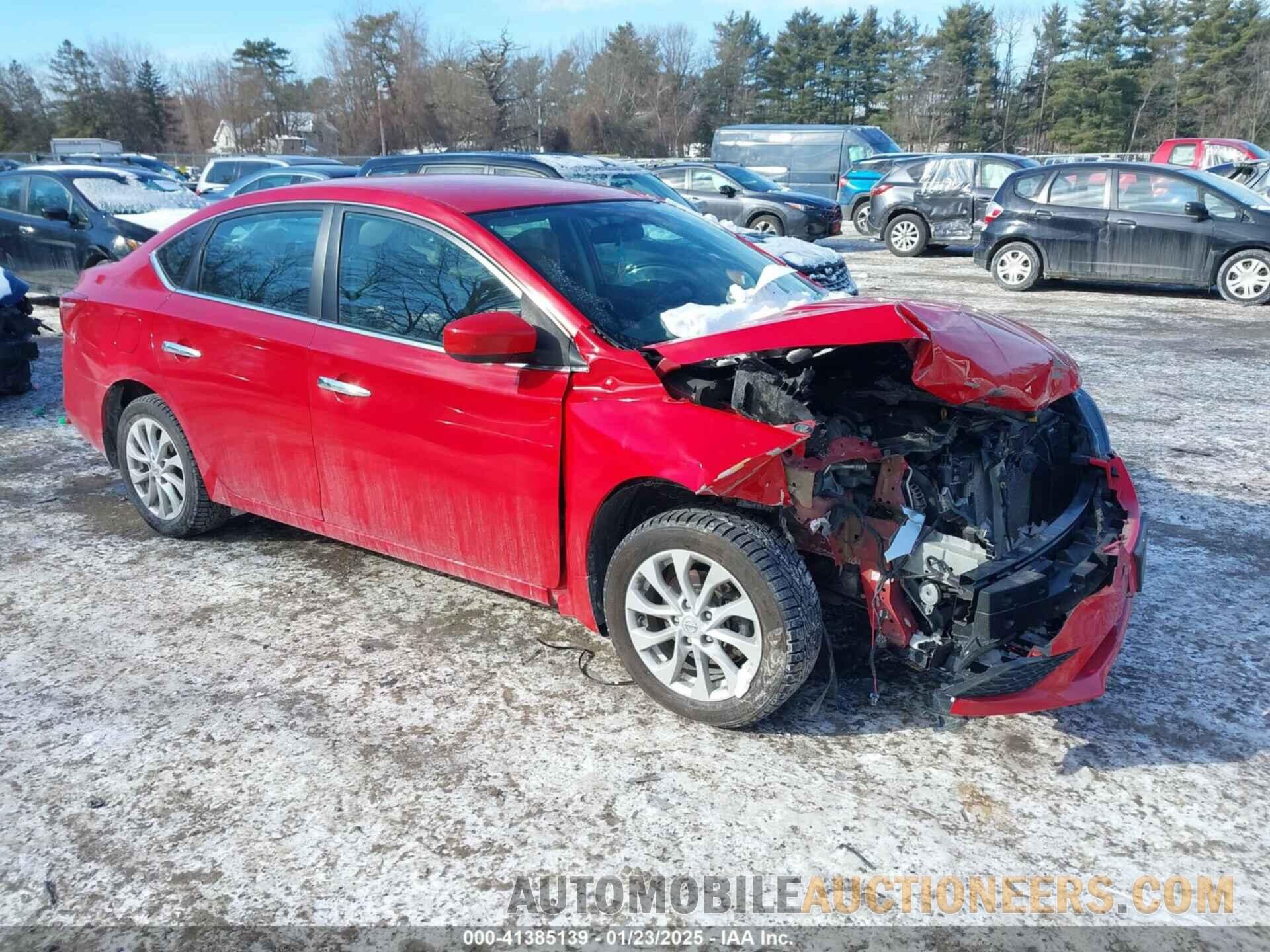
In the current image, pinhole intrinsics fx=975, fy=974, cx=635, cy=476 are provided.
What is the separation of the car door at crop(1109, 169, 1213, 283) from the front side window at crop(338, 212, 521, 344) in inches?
439

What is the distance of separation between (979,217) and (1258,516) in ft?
42.4

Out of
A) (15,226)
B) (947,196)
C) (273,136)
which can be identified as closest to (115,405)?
(15,226)

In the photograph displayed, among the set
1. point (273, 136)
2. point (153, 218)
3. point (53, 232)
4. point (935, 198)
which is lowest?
point (53, 232)

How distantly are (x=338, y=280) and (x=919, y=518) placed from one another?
2447mm

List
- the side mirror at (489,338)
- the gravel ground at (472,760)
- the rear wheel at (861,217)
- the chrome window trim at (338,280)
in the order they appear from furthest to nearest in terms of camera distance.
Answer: the rear wheel at (861,217)
the chrome window trim at (338,280)
the side mirror at (489,338)
the gravel ground at (472,760)

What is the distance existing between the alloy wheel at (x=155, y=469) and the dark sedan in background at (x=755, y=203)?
43.5 feet

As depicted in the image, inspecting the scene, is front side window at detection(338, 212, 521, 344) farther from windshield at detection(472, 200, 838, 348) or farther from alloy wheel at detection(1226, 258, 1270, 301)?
alloy wheel at detection(1226, 258, 1270, 301)

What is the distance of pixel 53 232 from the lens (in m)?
11.2

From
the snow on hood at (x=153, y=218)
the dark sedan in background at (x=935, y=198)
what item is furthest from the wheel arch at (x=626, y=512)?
the dark sedan in background at (x=935, y=198)

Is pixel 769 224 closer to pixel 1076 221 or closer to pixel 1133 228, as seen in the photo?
pixel 1076 221

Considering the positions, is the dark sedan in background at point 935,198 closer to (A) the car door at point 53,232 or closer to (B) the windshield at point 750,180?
(B) the windshield at point 750,180

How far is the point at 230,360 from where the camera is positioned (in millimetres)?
4211

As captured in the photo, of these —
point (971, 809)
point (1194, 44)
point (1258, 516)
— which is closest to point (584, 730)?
point (971, 809)

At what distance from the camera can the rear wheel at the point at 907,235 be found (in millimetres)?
17391
